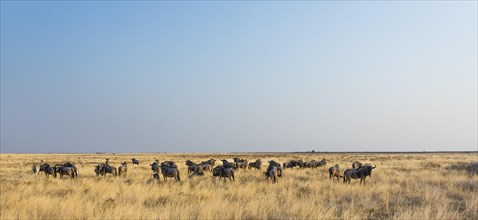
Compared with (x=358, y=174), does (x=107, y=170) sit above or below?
below

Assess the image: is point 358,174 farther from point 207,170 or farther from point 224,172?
point 207,170

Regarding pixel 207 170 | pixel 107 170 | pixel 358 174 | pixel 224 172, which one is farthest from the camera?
pixel 207 170

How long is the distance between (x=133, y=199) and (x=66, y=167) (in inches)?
647

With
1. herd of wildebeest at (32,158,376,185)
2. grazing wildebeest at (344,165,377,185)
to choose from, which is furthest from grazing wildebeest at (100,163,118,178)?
grazing wildebeest at (344,165,377,185)

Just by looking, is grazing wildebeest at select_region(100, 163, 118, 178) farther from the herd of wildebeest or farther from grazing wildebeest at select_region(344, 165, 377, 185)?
grazing wildebeest at select_region(344, 165, 377, 185)

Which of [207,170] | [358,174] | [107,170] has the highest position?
[358,174]

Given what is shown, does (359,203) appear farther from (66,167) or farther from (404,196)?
(66,167)

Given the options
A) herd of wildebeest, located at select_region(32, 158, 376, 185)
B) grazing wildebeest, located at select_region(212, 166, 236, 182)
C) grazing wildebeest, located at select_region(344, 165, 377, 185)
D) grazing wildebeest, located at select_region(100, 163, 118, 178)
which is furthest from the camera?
grazing wildebeest, located at select_region(100, 163, 118, 178)

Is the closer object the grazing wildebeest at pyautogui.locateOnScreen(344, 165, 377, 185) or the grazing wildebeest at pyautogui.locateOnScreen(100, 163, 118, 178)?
the grazing wildebeest at pyautogui.locateOnScreen(344, 165, 377, 185)

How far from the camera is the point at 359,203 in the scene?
43.4 ft

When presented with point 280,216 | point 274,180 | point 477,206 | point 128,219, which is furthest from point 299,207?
point 274,180

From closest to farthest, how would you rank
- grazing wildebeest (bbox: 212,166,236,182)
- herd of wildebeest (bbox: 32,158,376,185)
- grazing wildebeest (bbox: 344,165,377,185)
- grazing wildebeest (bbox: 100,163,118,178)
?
grazing wildebeest (bbox: 344,165,377,185) < herd of wildebeest (bbox: 32,158,376,185) < grazing wildebeest (bbox: 212,166,236,182) < grazing wildebeest (bbox: 100,163,118,178)

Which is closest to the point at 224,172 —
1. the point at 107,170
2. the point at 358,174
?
the point at 358,174

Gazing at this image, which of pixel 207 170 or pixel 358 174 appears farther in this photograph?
pixel 207 170
